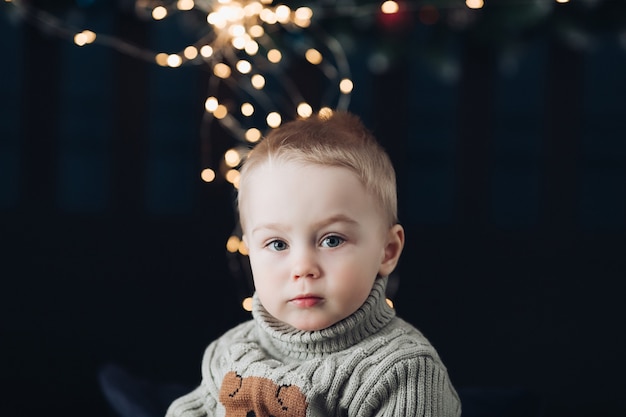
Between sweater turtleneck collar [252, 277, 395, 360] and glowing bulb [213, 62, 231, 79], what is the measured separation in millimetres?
756

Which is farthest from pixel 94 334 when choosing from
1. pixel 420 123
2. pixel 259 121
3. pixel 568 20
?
pixel 568 20

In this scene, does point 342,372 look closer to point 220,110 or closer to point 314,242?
point 314,242

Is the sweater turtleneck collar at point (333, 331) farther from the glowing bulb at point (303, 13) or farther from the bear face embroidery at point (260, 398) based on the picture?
the glowing bulb at point (303, 13)

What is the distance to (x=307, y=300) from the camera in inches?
42.1

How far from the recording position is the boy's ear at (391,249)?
3.80ft

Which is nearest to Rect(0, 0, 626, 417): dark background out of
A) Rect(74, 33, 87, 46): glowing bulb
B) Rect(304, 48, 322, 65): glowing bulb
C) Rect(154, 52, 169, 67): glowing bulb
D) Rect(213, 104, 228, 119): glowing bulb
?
Rect(304, 48, 322, 65): glowing bulb

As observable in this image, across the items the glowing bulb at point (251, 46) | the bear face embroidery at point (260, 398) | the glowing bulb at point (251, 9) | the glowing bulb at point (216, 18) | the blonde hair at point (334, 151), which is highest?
the glowing bulb at point (251, 9)

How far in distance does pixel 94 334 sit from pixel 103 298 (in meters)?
0.12

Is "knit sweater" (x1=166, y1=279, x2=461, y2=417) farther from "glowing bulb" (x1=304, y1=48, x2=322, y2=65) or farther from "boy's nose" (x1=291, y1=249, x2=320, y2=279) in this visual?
"glowing bulb" (x1=304, y1=48, x2=322, y2=65)

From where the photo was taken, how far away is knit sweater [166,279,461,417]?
1.04m

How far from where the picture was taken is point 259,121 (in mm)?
3201

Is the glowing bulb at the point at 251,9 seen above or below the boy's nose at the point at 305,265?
above

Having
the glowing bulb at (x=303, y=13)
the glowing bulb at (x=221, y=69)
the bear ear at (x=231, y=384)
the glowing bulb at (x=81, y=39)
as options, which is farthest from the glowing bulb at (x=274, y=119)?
the bear ear at (x=231, y=384)

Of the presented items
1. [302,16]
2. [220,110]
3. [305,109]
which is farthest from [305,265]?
[220,110]
